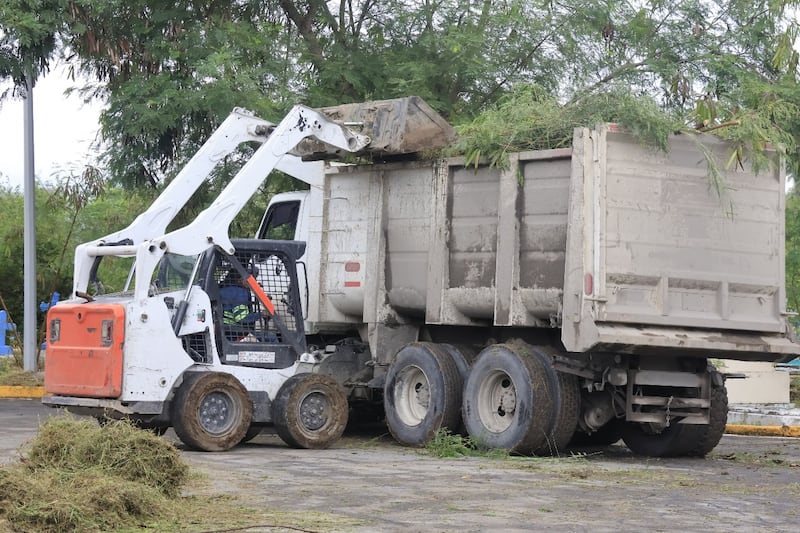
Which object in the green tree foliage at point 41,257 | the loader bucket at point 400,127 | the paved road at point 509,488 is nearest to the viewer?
the paved road at point 509,488

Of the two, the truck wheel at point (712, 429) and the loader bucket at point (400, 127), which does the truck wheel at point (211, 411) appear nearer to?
the loader bucket at point (400, 127)

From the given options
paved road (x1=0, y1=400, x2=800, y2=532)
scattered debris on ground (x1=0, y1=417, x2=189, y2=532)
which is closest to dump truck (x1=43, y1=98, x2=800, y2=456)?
paved road (x1=0, y1=400, x2=800, y2=532)

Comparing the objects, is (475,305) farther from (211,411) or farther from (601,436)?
(211,411)

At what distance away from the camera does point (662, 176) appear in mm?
13484

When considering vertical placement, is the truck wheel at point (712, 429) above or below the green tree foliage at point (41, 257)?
below

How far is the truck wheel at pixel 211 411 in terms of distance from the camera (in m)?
13.5

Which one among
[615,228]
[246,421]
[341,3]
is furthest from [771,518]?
[341,3]

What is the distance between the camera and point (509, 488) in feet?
35.5

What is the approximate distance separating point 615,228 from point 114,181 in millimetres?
10768

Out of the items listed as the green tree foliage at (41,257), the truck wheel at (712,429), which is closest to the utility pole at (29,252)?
the green tree foliage at (41,257)

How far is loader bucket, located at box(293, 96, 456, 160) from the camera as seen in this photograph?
1516cm

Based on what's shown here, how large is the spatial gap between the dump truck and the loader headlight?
0.07ft

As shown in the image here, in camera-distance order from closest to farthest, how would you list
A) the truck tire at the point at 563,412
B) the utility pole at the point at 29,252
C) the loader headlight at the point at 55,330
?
the truck tire at the point at 563,412, the loader headlight at the point at 55,330, the utility pole at the point at 29,252

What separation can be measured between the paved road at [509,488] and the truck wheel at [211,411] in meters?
0.17
